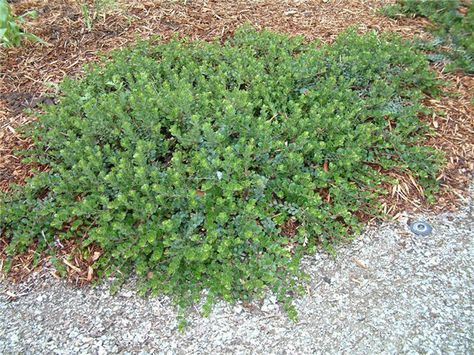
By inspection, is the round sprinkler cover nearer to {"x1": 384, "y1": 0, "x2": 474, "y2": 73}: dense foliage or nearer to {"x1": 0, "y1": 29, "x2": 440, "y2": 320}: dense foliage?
{"x1": 0, "y1": 29, "x2": 440, "y2": 320}: dense foliage

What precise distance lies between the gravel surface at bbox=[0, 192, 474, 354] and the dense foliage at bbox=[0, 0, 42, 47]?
2.20 m

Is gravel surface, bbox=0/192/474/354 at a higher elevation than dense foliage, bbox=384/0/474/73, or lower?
lower

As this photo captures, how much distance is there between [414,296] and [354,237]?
46 centimetres

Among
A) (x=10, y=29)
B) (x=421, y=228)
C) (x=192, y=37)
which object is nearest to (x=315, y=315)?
(x=421, y=228)

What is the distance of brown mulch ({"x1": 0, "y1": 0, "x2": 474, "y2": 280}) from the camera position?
3.17m

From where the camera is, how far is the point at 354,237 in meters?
2.77

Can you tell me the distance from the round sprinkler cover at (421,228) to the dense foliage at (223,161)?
0.90ft

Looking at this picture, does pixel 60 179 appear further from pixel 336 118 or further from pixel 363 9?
pixel 363 9

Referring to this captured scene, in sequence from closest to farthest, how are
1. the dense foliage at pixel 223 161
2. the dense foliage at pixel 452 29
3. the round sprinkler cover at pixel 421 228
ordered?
the dense foliage at pixel 223 161 → the round sprinkler cover at pixel 421 228 → the dense foliage at pixel 452 29

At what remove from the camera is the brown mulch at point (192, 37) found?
3.17 m

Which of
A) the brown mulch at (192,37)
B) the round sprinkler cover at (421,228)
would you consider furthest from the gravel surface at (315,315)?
the brown mulch at (192,37)

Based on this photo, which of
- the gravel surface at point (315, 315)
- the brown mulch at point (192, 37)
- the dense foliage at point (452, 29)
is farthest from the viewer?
the dense foliage at point (452, 29)

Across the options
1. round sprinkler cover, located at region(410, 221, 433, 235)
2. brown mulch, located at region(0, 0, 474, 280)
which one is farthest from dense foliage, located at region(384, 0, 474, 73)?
round sprinkler cover, located at region(410, 221, 433, 235)

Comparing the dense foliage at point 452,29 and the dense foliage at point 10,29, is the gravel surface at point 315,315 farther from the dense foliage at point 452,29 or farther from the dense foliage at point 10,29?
the dense foliage at point 10,29
